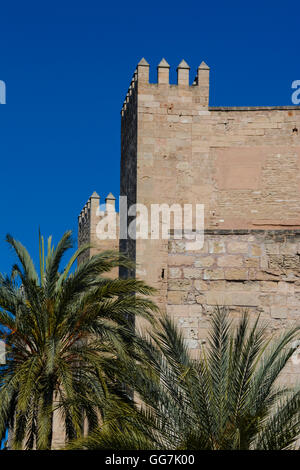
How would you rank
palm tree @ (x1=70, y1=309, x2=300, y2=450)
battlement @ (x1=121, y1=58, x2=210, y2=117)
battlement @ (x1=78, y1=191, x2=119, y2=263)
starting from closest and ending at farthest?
palm tree @ (x1=70, y1=309, x2=300, y2=450)
battlement @ (x1=121, y1=58, x2=210, y2=117)
battlement @ (x1=78, y1=191, x2=119, y2=263)

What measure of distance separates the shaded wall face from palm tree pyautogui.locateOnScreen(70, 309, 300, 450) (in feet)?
3.89

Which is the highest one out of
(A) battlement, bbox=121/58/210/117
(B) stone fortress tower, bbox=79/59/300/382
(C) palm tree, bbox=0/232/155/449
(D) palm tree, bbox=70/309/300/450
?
(A) battlement, bbox=121/58/210/117

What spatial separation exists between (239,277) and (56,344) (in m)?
2.55

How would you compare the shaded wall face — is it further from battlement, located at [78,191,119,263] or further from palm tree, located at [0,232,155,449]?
battlement, located at [78,191,119,263]

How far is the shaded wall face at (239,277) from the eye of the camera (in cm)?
830

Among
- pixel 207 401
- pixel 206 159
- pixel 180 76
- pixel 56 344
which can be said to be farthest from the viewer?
pixel 180 76

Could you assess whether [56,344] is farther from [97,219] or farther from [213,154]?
[97,219]

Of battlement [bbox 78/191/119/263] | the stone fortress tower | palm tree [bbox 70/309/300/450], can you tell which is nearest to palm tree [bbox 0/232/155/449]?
palm tree [bbox 70/309/300/450]

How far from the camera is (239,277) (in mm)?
8391

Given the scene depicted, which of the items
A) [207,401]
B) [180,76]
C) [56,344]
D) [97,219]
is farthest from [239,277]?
[97,219]

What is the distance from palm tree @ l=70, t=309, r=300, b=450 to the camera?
6.23 metres

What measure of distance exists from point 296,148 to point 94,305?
24.3 feet

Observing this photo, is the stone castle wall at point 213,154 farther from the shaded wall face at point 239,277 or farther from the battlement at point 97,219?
the shaded wall face at point 239,277

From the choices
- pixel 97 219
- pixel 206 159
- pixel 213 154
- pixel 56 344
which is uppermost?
pixel 97 219
